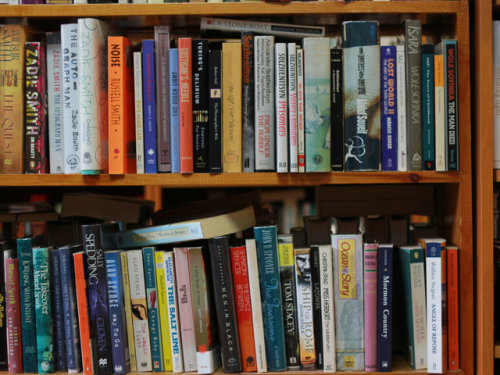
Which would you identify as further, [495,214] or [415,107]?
[495,214]

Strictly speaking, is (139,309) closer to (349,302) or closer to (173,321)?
(173,321)

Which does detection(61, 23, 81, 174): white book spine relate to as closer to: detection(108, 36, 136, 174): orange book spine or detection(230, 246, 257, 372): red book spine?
detection(108, 36, 136, 174): orange book spine

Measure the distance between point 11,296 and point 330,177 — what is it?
70cm

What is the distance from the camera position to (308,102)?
3.49 feet

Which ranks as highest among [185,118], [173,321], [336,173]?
[185,118]

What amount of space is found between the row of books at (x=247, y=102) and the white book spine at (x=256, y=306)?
0.55 feet

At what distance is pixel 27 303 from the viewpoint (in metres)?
1.10

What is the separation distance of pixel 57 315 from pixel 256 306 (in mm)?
409

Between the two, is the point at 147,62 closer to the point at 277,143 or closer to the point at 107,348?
the point at 277,143

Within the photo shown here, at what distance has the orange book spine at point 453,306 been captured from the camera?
Answer: 1074 mm

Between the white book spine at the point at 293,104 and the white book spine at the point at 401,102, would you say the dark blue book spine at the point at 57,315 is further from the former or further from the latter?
the white book spine at the point at 401,102

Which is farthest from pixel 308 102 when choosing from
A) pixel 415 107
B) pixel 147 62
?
pixel 147 62

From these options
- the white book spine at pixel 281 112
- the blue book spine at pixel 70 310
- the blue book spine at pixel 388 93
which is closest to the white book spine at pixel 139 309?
the blue book spine at pixel 70 310

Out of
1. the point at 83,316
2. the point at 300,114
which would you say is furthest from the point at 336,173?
the point at 83,316
